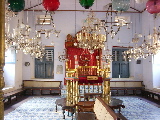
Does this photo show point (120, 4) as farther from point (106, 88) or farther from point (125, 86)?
point (125, 86)

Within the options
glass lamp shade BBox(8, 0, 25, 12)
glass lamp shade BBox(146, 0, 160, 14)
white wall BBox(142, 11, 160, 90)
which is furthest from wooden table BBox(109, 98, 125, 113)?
white wall BBox(142, 11, 160, 90)

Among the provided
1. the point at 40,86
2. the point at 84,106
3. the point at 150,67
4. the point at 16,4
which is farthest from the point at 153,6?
the point at 40,86

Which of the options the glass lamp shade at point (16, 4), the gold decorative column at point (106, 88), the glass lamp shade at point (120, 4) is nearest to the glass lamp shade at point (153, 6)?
the glass lamp shade at point (120, 4)

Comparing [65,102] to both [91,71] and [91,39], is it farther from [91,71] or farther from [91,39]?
[91,71]

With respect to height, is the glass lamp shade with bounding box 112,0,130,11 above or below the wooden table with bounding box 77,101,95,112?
above

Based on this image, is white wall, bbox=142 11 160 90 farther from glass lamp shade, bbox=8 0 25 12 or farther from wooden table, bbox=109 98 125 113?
glass lamp shade, bbox=8 0 25 12

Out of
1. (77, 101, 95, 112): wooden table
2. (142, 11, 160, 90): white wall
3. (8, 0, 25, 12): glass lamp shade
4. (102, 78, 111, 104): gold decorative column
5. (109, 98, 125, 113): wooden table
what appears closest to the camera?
(8, 0, 25, 12): glass lamp shade

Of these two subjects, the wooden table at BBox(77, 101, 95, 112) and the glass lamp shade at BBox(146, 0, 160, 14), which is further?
the wooden table at BBox(77, 101, 95, 112)

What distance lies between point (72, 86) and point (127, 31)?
8045mm

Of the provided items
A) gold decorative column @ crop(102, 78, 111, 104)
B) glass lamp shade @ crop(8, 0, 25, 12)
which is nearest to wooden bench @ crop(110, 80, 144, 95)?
gold decorative column @ crop(102, 78, 111, 104)

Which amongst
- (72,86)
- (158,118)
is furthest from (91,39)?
(158,118)

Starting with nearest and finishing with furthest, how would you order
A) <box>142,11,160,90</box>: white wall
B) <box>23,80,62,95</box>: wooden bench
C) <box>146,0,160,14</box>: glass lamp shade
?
1. <box>146,0,160,14</box>: glass lamp shade
2. <box>142,11,160,90</box>: white wall
3. <box>23,80,62,95</box>: wooden bench

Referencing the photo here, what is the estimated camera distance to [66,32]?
13.6m

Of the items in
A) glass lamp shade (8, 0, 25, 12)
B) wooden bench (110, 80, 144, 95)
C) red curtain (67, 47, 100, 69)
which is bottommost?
wooden bench (110, 80, 144, 95)
